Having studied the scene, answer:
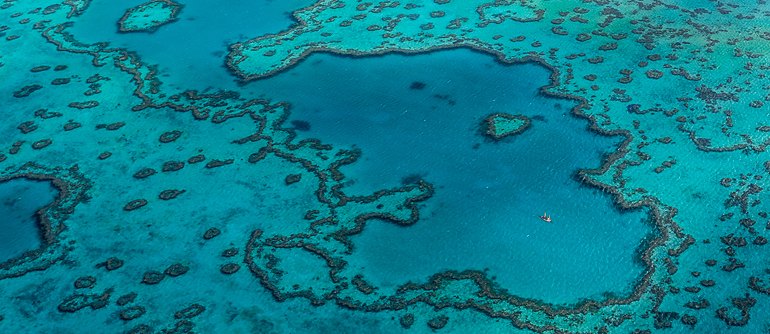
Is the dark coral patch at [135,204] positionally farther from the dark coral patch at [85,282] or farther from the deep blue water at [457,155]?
the deep blue water at [457,155]

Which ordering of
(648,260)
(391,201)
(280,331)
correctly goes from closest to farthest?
(280,331), (648,260), (391,201)

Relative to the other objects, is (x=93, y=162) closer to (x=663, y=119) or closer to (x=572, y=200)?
(x=572, y=200)

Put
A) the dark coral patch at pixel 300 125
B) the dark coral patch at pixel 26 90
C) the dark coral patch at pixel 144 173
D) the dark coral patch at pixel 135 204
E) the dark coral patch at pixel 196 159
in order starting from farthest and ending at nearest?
the dark coral patch at pixel 26 90, the dark coral patch at pixel 300 125, the dark coral patch at pixel 196 159, the dark coral patch at pixel 144 173, the dark coral patch at pixel 135 204

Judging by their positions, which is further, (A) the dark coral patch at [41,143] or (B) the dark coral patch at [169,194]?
(A) the dark coral patch at [41,143]

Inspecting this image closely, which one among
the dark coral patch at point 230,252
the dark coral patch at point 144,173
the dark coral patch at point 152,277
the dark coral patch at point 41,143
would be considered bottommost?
the dark coral patch at point 152,277

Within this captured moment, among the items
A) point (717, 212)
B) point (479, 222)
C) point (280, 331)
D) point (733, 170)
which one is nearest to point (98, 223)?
point (280, 331)

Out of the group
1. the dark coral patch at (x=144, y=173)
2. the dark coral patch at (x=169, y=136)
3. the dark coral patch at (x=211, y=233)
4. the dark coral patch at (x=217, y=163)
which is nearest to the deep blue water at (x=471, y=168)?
the dark coral patch at (x=217, y=163)

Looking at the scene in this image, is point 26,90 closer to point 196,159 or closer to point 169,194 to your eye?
point 196,159
